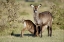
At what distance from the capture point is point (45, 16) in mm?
18000

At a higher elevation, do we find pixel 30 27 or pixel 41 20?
pixel 41 20

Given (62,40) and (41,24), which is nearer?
(62,40)

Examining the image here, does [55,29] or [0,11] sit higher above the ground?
[0,11]

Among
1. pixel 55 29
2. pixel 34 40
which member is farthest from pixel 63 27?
pixel 34 40

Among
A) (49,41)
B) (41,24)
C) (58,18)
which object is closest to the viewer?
(49,41)

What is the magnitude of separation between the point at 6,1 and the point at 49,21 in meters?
4.87

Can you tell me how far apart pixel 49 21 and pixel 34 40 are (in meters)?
2.99

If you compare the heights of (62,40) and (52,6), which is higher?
(52,6)

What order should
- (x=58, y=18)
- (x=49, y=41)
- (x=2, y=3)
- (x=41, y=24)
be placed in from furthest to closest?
1. (x=58, y=18)
2. (x=2, y=3)
3. (x=41, y=24)
4. (x=49, y=41)

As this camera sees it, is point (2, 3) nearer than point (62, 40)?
No

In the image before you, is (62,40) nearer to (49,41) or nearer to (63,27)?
(49,41)

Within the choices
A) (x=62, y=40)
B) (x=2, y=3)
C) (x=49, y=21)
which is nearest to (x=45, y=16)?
(x=49, y=21)

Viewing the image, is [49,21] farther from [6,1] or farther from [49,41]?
[6,1]

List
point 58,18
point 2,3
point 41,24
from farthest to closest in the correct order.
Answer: point 58,18
point 2,3
point 41,24
